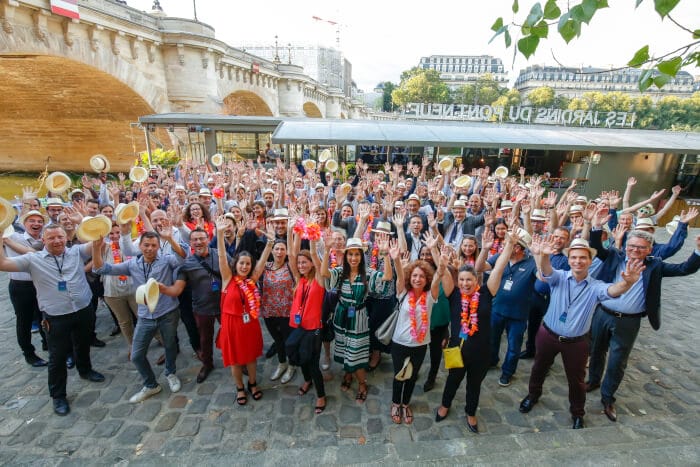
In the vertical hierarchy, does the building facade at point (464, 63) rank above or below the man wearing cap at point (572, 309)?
above

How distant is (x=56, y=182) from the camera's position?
555 cm

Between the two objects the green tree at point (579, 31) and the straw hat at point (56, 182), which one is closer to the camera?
the green tree at point (579, 31)

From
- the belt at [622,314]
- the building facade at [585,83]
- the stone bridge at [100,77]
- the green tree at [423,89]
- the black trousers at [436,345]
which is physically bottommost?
the black trousers at [436,345]

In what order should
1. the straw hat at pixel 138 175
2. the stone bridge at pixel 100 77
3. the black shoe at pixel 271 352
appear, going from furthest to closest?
the stone bridge at pixel 100 77, the straw hat at pixel 138 175, the black shoe at pixel 271 352

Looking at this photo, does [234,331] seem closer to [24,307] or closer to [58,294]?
[58,294]

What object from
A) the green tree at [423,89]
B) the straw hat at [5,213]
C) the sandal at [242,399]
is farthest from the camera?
the green tree at [423,89]

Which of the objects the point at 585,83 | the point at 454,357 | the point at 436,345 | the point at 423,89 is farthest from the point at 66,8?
the point at 585,83

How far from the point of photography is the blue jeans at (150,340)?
3.63 m

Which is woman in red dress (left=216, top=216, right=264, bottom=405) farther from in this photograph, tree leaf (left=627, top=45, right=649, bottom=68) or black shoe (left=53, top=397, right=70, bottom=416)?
tree leaf (left=627, top=45, right=649, bottom=68)

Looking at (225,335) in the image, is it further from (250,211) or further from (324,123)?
(324,123)

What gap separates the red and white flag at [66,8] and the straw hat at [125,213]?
12.8 meters

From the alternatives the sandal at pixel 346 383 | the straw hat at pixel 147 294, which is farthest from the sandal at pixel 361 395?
the straw hat at pixel 147 294

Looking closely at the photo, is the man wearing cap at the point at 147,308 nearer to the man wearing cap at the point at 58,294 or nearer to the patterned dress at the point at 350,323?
the man wearing cap at the point at 58,294

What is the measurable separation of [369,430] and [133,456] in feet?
7.14
